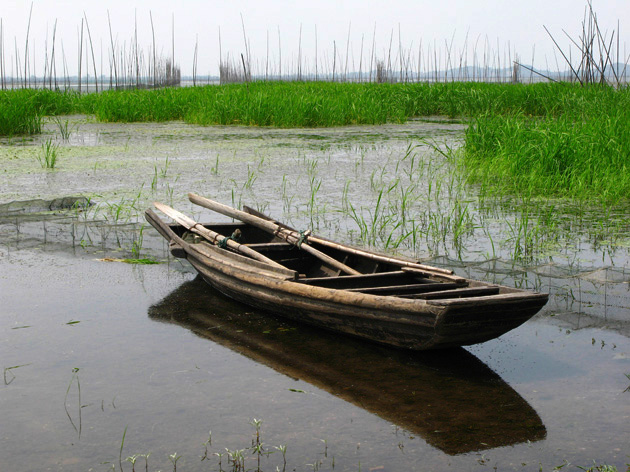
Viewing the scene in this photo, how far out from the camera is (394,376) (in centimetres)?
284

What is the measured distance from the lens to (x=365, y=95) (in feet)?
47.7

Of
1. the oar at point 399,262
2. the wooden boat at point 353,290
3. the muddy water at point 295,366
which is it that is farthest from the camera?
the oar at point 399,262

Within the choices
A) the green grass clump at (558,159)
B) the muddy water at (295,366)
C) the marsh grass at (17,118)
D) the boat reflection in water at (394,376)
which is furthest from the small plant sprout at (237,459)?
the marsh grass at (17,118)

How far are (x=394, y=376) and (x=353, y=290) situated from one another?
0.46m

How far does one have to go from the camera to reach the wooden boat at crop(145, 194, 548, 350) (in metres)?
2.81

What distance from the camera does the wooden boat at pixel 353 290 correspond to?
2811mm

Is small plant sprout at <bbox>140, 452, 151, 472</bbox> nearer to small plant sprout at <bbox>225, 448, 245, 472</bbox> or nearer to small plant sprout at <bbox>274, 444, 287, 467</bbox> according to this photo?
small plant sprout at <bbox>225, 448, 245, 472</bbox>

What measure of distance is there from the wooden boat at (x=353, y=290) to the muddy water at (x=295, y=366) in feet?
0.43

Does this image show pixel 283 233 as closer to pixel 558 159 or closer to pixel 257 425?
pixel 257 425

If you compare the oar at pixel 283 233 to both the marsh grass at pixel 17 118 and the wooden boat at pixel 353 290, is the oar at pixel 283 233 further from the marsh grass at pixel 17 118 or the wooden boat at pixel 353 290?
the marsh grass at pixel 17 118

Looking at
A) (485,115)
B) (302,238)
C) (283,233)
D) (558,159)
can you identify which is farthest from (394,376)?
(485,115)

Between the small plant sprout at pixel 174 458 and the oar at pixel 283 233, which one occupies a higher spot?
the oar at pixel 283 233

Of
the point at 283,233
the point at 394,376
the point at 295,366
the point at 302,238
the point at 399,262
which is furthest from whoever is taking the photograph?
the point at 283,233

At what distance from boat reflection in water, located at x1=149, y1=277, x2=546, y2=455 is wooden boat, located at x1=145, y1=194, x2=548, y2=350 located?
0.08 metres
